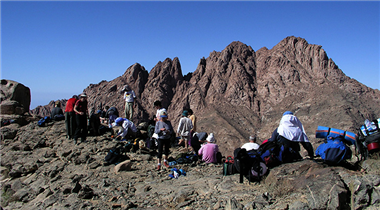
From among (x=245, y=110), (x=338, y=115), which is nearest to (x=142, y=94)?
(x=245, y=110)

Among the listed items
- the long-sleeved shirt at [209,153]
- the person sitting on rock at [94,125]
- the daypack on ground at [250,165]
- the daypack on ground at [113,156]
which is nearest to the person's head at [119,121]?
the daypack on ground at [113,156]

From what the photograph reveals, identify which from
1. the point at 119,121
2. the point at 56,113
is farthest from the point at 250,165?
the point at 56,113

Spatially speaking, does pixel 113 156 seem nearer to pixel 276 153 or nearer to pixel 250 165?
pixel 250 165

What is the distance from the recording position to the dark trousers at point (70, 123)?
10539mm

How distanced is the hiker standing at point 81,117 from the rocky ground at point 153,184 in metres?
0.40

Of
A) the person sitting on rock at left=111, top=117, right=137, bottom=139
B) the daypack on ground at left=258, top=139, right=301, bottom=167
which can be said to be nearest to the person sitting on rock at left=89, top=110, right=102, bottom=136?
the person sitting on rock at left=111, top=117, right=137, bottom=139

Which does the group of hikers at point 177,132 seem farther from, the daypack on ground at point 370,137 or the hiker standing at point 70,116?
the daypack on ground at point 370,137

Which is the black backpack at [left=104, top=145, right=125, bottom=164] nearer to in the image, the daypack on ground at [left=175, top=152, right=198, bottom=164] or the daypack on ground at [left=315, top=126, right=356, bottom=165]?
the daypack on ground at [left=175, top=152, right=198, bottom=164]

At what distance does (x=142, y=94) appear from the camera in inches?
3824

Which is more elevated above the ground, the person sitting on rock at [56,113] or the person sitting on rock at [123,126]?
the person sitting on rock at [56,113]

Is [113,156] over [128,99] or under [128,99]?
under

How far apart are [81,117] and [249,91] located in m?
89.5

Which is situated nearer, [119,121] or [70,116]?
[119,121]

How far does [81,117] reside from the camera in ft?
34.4
